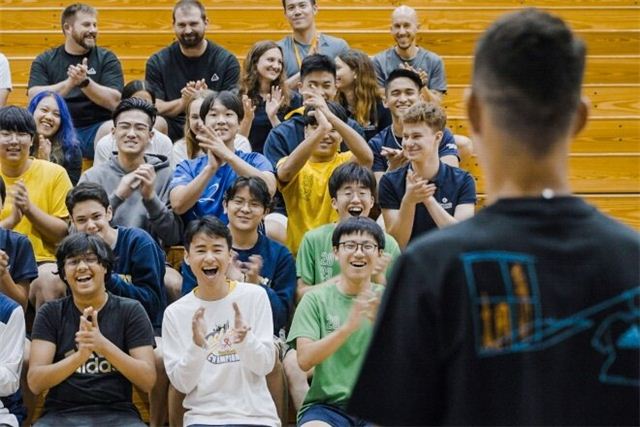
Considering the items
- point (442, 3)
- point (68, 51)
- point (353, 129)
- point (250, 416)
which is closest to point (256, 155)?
point (353, 129)

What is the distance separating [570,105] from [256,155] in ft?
13.7

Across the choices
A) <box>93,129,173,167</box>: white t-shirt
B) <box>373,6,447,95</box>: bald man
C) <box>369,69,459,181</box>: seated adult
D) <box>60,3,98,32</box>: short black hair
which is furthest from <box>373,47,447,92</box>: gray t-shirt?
<box>60,3,98,32</box>: short black hair

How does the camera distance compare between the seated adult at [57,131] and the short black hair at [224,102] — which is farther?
the seated adult at [57,131]

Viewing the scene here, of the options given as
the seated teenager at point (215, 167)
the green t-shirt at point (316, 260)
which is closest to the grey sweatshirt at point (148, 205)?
the seated teenager at point (215, 167)

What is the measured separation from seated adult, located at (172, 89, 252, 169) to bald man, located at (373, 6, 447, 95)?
4.67 ft

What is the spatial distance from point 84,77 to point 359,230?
8.67 feet

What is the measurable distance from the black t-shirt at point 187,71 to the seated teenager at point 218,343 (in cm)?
270

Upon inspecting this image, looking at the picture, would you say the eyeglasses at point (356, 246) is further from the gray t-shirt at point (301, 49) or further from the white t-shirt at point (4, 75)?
the white t-shirt at point (4, 75)

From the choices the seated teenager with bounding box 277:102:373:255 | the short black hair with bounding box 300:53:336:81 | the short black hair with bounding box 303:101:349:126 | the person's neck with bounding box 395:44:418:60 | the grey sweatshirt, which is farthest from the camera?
the person's neck with bounding box 395:44:418:60

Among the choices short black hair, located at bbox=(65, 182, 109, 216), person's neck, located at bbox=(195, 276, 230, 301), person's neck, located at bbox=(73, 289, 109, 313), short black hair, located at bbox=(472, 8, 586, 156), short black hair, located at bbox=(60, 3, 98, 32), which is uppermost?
short black hair, located at bbox=(60, 3, 98, 32)

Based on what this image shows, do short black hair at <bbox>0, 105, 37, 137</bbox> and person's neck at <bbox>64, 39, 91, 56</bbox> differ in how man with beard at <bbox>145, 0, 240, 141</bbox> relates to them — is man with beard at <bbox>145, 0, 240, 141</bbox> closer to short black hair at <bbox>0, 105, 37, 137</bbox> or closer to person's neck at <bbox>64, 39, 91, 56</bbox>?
person's neck at <bbox>64, 39, 91, 56</bbox>

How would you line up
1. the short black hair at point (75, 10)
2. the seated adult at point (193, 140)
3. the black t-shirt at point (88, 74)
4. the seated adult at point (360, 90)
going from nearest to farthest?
the seated adult at point (193, 140)
the seated adult at point (360, 90)
the black t-shirt at point (88, 74)
the short black hair at point (75, 10)

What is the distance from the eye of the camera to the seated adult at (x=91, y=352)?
169 inches

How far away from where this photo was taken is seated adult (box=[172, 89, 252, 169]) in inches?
230
